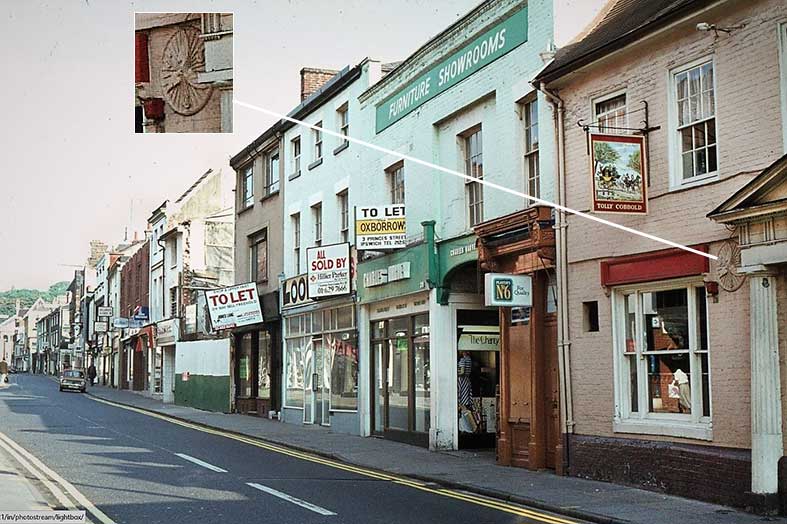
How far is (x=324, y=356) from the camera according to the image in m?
27.2

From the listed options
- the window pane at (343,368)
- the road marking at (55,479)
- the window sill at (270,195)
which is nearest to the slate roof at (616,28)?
the road marking at (55,479)

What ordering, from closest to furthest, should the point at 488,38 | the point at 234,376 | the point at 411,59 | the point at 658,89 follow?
the point at 658,89
the point at 488,38
the point at 411,59
the point at 234,376

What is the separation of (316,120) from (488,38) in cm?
1022

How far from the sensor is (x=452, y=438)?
786 inches

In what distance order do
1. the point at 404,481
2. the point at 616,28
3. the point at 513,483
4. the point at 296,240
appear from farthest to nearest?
the point at 296,240, the point at 404,481, the point at 616,28, the point at 513,483

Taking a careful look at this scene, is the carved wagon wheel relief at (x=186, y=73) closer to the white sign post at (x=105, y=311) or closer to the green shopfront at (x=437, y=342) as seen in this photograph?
the green shopfront at (x=437, y=342)

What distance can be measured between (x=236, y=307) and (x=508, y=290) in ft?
Result: 55.4

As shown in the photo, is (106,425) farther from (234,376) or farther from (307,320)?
(234,376)

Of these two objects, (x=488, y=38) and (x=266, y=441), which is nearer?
(x=488, y=38)

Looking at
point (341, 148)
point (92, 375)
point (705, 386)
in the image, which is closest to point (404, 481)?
point (705, 386)

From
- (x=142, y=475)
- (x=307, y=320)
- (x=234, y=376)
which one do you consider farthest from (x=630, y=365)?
(x=234, y=376)

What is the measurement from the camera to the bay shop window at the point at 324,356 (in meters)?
25.4

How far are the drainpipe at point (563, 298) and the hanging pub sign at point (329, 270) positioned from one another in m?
9.56

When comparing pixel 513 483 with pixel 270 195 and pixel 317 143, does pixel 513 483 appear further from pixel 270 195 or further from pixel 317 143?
pixel 270 195
